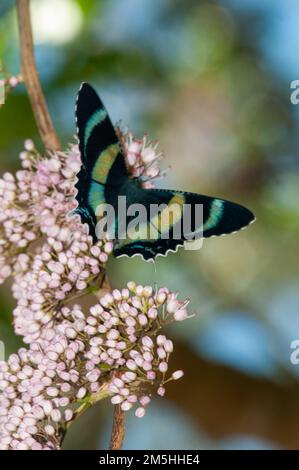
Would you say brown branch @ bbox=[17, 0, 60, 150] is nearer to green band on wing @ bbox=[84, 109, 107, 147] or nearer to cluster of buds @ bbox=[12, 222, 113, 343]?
green band on wing @ bbox=[84, 109, 107, 147]

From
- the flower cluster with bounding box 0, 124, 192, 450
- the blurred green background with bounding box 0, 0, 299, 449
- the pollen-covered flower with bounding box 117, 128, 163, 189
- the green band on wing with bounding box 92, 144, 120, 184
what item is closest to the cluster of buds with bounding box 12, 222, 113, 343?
Answer: the flower cluster with bounding box 0, 124, 192, 450

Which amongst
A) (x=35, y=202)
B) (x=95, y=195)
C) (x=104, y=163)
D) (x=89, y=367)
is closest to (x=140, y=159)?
(x=104, y=163)

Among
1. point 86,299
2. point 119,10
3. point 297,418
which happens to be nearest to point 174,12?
point 119,10

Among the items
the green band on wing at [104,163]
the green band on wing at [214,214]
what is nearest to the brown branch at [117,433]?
the green band on wing at [214,214]

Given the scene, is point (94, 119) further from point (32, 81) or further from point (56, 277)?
point (56, 277)

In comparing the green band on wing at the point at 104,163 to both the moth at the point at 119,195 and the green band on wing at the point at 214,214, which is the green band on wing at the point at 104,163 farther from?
the green band on wing at the point at 214,214

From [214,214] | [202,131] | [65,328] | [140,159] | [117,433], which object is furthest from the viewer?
[202,131]
